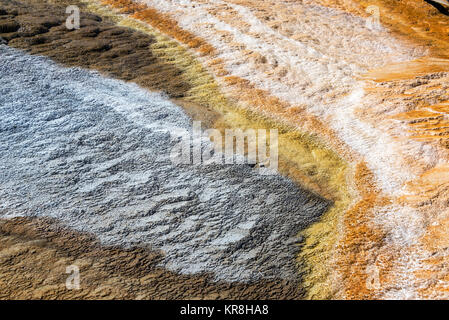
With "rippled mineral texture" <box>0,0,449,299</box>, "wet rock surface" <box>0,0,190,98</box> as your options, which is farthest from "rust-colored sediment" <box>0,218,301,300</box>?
"wet rock surface" <box>0,0,190,98</box>

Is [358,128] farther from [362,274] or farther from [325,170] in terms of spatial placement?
[362,274]

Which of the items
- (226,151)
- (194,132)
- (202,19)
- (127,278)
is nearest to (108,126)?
(194,132)

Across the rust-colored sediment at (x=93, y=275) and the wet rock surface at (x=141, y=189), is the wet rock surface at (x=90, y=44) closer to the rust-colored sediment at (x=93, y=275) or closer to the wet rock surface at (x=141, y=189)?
the wet rock surface at (x=141, y=189)

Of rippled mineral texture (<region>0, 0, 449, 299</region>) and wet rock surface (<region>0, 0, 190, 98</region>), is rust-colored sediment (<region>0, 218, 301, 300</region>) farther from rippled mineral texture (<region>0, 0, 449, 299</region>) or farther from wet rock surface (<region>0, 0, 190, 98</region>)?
wet rock surface (<region>0, 0, 190, 98</region>)

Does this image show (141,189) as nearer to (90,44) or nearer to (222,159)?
(222,159)

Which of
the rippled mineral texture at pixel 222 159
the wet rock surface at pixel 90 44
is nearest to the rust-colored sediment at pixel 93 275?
the rippled mineral texture at pixel 222 159

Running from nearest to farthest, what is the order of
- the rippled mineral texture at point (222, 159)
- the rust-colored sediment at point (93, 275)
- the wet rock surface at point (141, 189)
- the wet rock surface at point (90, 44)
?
1. the rust-colored sediment at point (93, 275)
2. the rippled mineral texture at point (222, 159)
3. the wet rock surface at point (141, 189)
4. the wet rock surface at point (90, 44)

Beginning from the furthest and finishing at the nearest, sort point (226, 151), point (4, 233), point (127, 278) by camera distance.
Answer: point (226, 151)
point (4, 233)
point (127, 278)

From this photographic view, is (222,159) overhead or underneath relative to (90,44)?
underneath

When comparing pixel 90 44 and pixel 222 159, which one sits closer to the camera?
pixel 222 159

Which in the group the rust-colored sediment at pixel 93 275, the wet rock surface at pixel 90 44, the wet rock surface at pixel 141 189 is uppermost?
the wet rock surface at pixel 90 44

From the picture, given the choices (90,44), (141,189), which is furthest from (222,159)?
(90,44)
